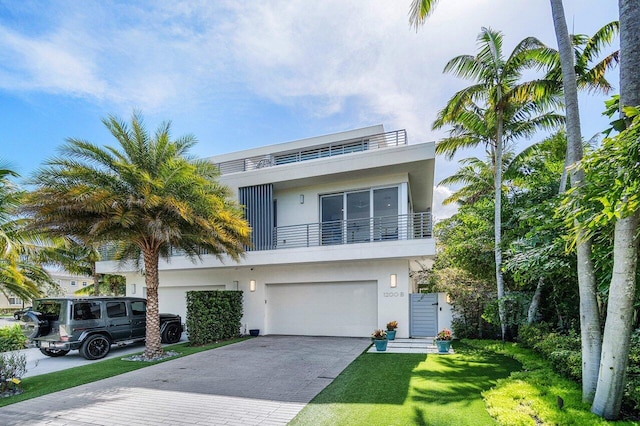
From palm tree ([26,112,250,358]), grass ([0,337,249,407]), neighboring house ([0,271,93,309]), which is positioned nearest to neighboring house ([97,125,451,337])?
palm tree ([26,112,250,358])

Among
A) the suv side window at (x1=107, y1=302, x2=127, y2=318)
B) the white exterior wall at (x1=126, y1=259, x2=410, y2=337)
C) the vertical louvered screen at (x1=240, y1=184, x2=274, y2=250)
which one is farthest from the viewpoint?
the vertical louvered screen at (x1=240, y1=184, x2=274, y2=250)

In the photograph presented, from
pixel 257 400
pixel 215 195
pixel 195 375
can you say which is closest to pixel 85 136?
pixel 215 195

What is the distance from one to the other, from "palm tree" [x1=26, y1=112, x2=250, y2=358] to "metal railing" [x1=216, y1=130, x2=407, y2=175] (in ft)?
20.8

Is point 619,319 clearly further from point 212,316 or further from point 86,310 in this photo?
point 86,310

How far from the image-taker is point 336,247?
13.7m

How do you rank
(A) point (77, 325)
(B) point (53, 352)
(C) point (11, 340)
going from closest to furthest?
(A) point (77, 325)
(B) point (53, 352)
(C) point (11, 340)

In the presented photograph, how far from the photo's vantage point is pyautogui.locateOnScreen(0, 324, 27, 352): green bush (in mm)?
12497

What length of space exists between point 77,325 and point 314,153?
12.5 metres

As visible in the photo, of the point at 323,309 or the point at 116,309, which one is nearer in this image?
the point at 116,309

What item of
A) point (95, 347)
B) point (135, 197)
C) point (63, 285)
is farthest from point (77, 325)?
point (63, 285)

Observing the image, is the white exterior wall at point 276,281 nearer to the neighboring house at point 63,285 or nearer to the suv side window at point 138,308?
the suv side window at point 138,308

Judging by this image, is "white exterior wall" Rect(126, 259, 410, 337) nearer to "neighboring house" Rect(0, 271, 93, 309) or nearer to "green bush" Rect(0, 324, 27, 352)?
"green bush" Rect(0, 324, 27, 352)

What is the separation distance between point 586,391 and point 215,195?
391 inches

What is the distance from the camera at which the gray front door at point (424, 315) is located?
544 inches
